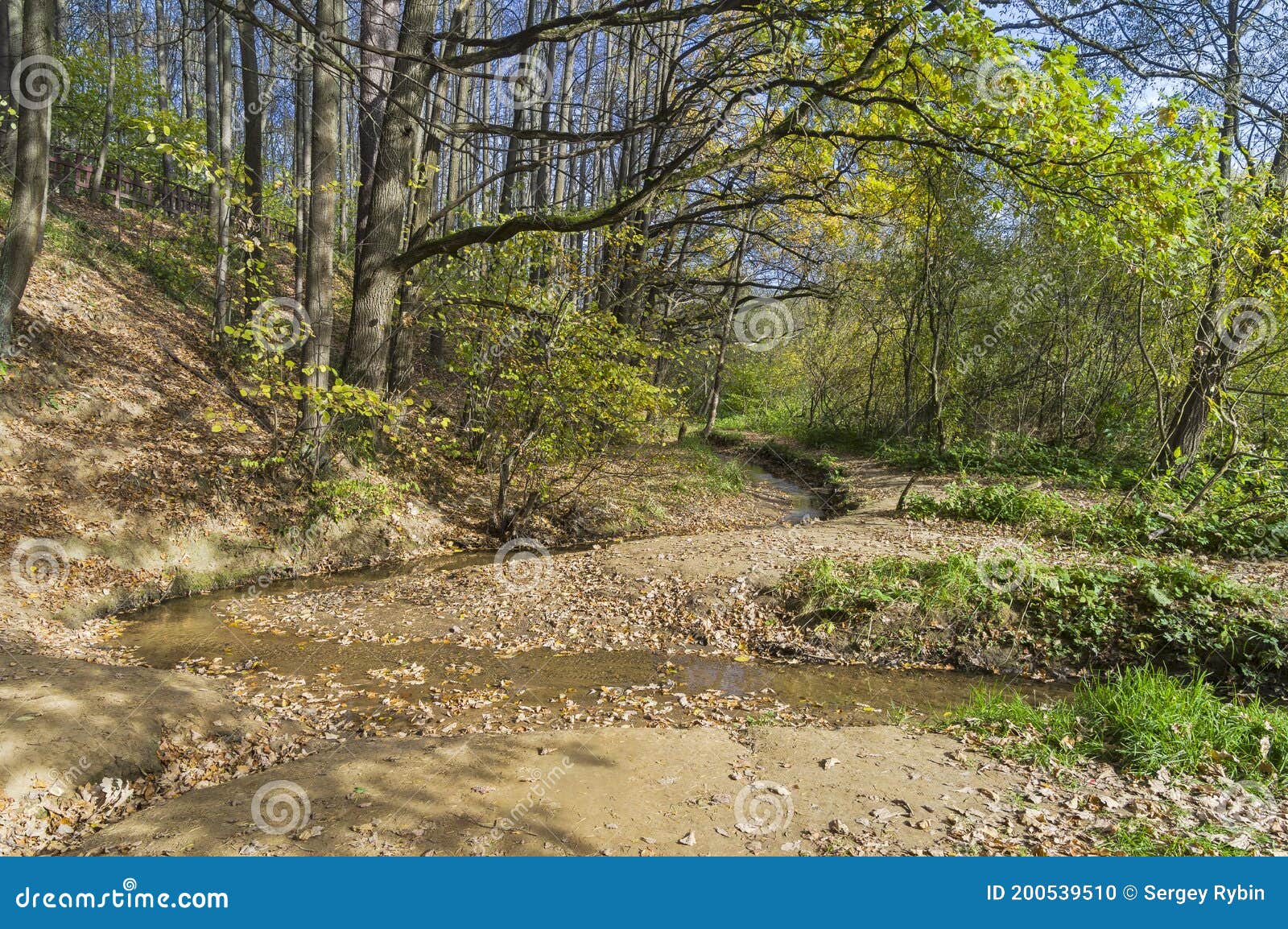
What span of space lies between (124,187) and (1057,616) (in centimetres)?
2400

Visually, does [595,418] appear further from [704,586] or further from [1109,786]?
[1109,786]

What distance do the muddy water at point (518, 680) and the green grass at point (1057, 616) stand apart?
1.56 ft

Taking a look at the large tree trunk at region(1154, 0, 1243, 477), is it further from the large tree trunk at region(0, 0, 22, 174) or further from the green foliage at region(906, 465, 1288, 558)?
the large tree trunk at region(0, 0, 22, 174)

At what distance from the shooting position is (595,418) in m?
11.1

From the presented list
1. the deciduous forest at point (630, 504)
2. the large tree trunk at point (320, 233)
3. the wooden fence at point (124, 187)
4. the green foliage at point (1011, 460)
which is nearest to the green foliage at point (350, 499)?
the deciduous forest at point (630, 504)

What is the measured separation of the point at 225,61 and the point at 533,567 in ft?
35.0

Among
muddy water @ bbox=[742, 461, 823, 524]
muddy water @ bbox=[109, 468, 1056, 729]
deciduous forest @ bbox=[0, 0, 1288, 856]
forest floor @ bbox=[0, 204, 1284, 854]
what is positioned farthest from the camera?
muddy water @ bbox=[742, 461, 823, 524]

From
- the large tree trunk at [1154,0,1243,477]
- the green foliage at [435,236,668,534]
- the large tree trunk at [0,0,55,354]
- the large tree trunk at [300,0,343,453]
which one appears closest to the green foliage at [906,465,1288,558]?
the large tree trunk at [1154,0,1243,477]

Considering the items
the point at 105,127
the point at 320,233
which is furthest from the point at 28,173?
the point at 105,127

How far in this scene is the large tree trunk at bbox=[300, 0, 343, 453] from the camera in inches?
363

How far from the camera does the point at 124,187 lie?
19.5m

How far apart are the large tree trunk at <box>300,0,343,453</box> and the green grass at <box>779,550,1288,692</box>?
681cm

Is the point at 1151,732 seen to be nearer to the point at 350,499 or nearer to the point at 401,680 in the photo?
the point at 401,680

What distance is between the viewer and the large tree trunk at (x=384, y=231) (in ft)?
31.4
